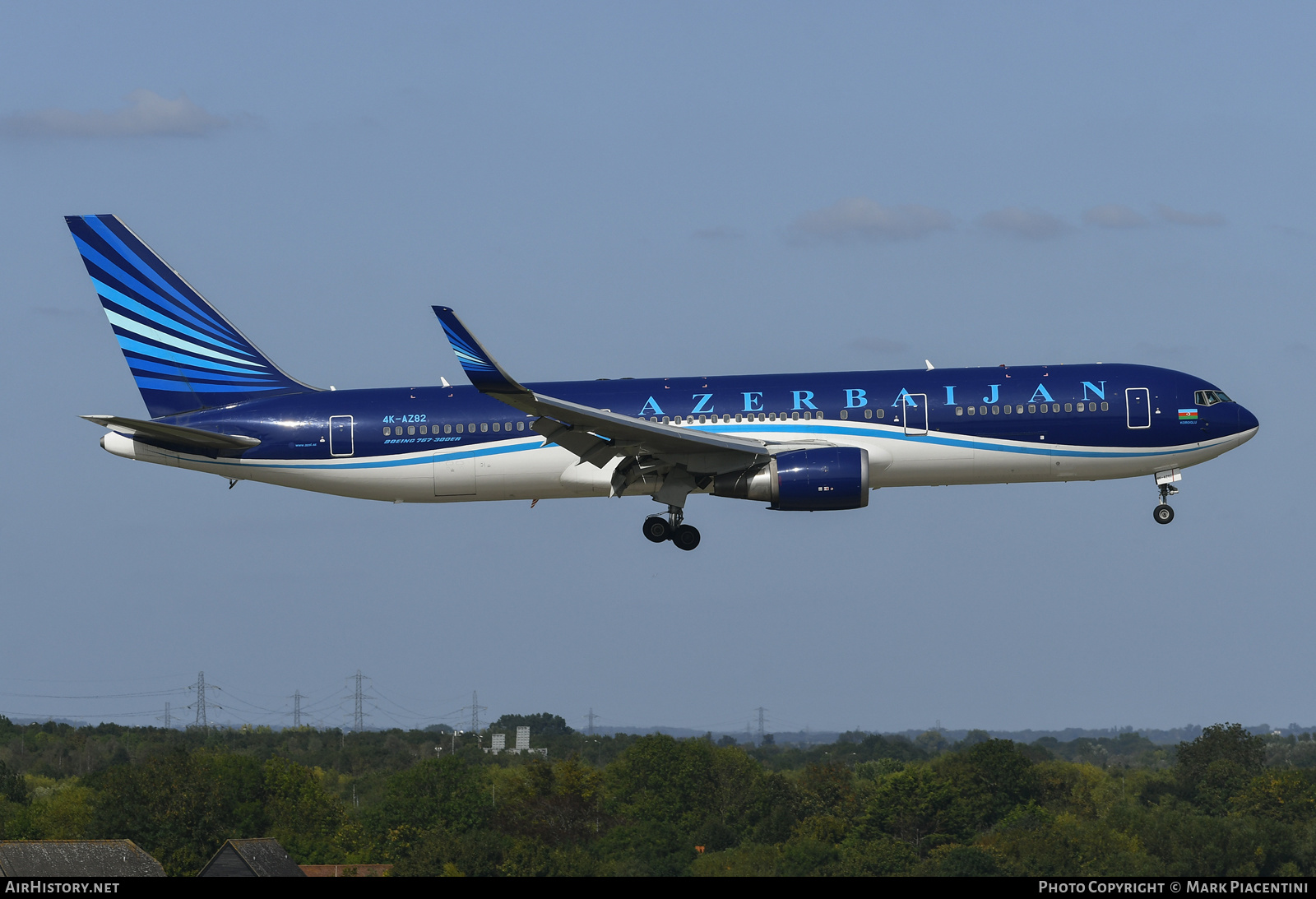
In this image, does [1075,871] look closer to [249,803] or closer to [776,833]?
[776,833]

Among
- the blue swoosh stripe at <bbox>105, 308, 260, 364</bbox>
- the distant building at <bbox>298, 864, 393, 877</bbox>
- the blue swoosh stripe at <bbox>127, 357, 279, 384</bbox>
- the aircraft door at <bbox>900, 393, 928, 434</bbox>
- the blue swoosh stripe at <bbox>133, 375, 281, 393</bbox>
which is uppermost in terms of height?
the blue swoosh stripe at <bbox>105, 308, 260, 364</bbox>

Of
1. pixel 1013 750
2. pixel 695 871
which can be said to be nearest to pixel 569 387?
pixel 695 871

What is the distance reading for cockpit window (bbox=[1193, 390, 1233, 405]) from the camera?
1794 inches

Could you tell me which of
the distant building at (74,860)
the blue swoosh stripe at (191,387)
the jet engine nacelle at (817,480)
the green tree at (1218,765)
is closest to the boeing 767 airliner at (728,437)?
the jet engine nacelle at (817,480)

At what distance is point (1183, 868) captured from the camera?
8512cm

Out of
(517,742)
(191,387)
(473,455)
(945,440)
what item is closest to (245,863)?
(191,387)

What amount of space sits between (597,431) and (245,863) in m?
44.2

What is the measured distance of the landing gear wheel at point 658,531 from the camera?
46.8 m

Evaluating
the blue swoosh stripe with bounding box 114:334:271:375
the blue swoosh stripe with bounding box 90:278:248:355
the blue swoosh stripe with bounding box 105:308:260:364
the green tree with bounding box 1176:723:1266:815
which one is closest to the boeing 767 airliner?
the blue swoosh stripe with bounding box 114:334:271:375

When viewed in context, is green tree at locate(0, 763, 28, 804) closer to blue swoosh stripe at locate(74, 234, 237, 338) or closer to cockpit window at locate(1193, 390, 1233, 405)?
blue swoosh stripe at locate(74, 234, 237, 338)

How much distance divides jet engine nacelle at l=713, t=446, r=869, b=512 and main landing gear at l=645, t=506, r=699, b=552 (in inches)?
155

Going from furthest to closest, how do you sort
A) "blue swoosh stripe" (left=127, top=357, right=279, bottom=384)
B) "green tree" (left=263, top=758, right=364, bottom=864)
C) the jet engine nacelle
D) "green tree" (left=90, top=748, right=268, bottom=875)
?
1. "green tree" (left=263, top=758, right=364, bottom=864)
2. "green tree" (left=90, top=748, right=268, bottom=875)
3. "blue swoosh stripe" (left=127, top=357, right=279, bottom=384)
4. the jet engine nacelle

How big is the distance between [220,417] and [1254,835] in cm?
7312

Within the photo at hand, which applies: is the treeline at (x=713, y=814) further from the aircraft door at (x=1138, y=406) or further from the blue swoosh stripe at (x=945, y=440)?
the aircraft door at (x=1138, y=406)
